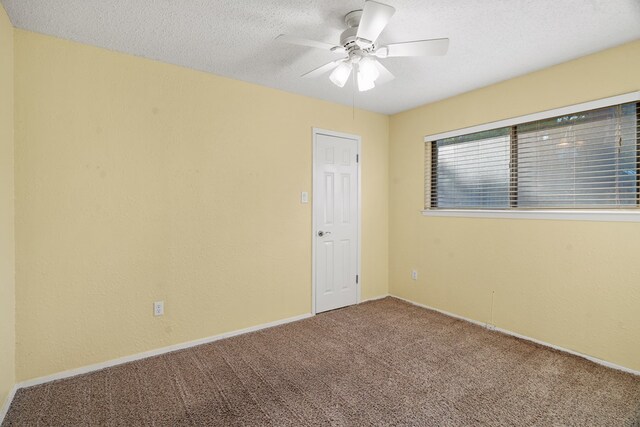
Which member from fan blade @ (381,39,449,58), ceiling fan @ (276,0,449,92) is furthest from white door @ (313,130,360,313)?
fan blade @ (381,39,449,58)

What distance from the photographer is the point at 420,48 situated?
1958mm

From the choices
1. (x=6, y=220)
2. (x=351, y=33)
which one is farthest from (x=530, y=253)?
(x=6, y=220)

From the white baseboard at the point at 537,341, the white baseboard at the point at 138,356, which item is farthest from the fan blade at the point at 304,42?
the white baseboard at the point at 537,341

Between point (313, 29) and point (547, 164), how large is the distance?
7.79 feet

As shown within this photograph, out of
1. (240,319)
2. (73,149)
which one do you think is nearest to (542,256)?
(240,319)

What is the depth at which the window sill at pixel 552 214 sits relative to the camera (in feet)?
7.81

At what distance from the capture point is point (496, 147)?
3.25 metres

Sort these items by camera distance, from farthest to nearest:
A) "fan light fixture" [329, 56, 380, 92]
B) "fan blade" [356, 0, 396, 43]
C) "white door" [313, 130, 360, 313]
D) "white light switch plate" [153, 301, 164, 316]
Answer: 1. "white door" [313, 130, 360, 313]
2. "white light switch plate" [153, 301, 164, 316]
3. "fan light fixture" [329, 56, 380, 92]
4. "fan blade" [356, 0, 396, 43]

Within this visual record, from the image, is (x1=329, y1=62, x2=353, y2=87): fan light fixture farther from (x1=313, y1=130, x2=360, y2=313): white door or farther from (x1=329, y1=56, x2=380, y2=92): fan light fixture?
(x1=313, y1=130, x2=360, y2=313): white door

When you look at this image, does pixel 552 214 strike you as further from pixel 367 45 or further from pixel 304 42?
pixel 304 42

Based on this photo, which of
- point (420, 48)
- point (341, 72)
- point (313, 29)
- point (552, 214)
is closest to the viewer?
point (420, 48)

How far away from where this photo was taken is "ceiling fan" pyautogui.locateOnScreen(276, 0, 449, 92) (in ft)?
5.64

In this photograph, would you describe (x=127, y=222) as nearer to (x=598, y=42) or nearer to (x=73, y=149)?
(x=73, y=149)

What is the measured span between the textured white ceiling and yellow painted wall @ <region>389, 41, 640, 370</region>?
0.27 m
